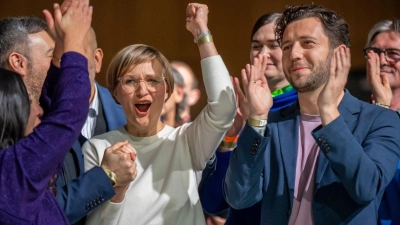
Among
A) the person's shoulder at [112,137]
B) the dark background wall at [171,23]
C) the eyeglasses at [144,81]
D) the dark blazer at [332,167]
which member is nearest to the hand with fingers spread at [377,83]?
the dark blazer at [332,167]

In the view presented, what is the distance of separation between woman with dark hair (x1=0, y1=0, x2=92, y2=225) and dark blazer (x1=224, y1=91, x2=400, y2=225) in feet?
1.92

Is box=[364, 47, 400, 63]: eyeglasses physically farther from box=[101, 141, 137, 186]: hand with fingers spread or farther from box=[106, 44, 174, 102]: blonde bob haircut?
box=[101, 141, 137, 186]: hand with fingers spread

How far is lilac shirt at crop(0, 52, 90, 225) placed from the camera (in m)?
1.72

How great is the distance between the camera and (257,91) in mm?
2285

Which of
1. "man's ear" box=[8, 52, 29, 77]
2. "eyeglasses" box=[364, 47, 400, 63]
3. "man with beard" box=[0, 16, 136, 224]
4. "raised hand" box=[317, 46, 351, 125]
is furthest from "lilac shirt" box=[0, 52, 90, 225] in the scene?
"eyeglasses" box=[364, 47, 400, 63]

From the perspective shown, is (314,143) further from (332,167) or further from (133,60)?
(133,60)

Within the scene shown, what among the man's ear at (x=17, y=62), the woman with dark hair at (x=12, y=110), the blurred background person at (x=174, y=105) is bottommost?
the blurred background person at (x=174, y=105)

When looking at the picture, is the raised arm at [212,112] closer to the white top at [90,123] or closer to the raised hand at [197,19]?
the raised hand at [197,19]

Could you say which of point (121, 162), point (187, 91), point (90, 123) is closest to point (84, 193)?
point (121, 162)

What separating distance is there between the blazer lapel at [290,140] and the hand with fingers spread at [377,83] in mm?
449

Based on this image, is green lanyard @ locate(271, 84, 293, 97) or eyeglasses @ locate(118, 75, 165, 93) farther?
green lanyard @ locate(271, 84, 293, 97)

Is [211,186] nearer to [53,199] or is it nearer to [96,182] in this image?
[96,182]

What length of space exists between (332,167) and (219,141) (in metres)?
0.36

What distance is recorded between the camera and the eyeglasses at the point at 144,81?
241cm
